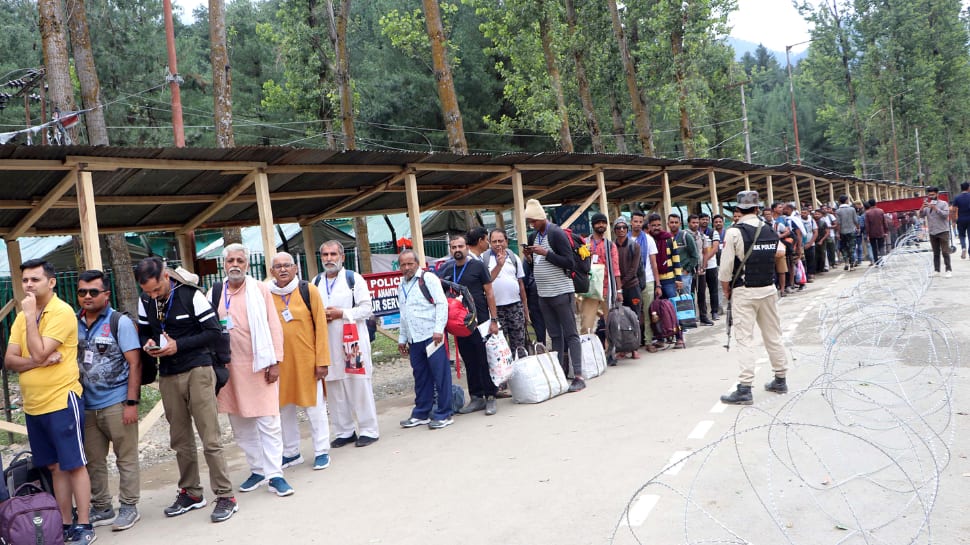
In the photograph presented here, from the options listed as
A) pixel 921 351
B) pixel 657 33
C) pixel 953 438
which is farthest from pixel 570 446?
pixel 657 33

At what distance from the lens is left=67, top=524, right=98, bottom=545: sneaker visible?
538cm

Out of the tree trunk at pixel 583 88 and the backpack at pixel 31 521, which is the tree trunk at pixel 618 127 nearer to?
the tree trunk at pixel 583 88

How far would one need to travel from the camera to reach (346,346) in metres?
7.27

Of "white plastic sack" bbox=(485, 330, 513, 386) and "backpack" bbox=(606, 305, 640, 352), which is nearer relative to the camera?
"white plastic sack" bbox=(485, 330, 513, 386)

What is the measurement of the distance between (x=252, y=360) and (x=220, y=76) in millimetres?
9155

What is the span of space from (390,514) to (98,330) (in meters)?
2.59

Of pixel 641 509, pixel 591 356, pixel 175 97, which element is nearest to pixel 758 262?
pixel 591 356

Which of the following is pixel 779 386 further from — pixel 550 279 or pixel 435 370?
pixel 435 370

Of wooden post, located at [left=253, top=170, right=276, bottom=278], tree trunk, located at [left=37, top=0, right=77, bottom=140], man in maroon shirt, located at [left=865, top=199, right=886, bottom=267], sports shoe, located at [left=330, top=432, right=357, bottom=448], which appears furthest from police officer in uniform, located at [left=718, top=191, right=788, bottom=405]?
man in maroon shirt, located at [left=865, top=199, right=886, bottom=267]

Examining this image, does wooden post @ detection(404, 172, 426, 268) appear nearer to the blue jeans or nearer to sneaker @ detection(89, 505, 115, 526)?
the blue jeans

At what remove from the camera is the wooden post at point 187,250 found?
11188 millimetres

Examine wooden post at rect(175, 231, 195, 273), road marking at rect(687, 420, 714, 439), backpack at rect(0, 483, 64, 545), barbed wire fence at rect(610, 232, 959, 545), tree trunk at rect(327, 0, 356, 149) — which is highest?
tree trunk at rect(327, 0, 356, 149)

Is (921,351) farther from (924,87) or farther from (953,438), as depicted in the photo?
(924,87)

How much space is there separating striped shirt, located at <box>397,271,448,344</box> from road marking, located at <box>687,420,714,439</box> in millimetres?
2612
